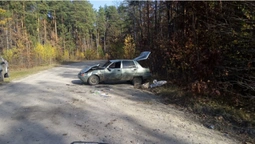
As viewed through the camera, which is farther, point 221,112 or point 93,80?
point 93,80

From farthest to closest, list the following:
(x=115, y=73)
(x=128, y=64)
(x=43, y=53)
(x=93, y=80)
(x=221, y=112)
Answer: (x=43, y=53) < (x=128, y=64) < (x=115, y=73) < (x=93, y=80) < (x=221, y=112)

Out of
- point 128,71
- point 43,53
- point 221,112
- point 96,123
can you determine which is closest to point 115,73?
point 128,71

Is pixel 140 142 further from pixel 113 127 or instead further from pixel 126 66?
pixel 126 66

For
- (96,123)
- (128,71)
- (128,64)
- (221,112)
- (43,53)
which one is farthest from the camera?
(43,53)

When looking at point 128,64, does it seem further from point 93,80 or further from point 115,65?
point 93,80

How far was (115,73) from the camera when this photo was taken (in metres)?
12.3

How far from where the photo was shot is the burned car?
39.9 feet

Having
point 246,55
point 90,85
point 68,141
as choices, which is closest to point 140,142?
point 68,141

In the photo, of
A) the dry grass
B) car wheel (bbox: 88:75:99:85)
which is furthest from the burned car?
the dry grass

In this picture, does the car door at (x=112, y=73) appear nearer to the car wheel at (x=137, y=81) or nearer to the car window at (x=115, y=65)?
the car window at (x=115, y=65)

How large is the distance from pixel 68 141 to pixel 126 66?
8464 millimetres

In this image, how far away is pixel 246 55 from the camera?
733 cm

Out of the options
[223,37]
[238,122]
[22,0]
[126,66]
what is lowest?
[238,122]

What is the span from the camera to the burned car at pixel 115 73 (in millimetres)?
12172
